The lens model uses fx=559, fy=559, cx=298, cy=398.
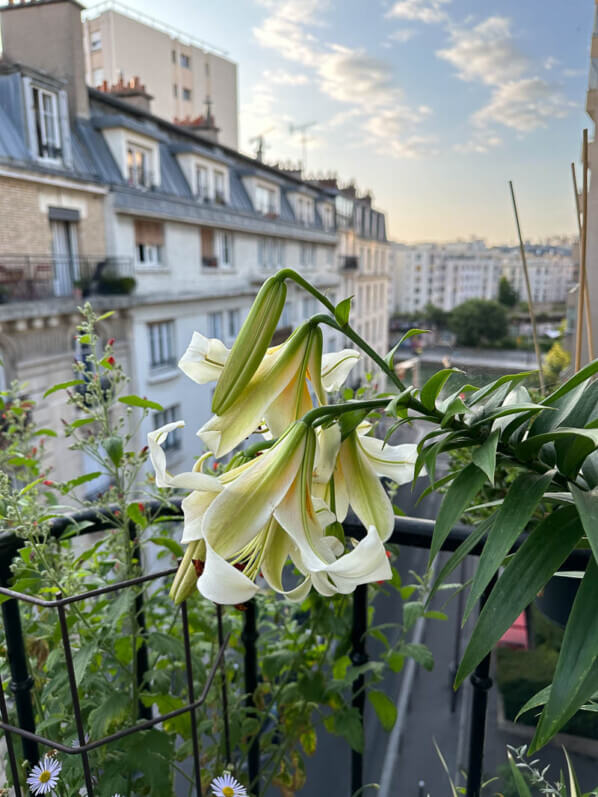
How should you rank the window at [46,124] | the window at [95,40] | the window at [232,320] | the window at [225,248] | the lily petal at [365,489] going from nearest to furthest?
the lily petal at [365,489] < the window at [46,124] < the window at [225,248] < the window at [232,320] < the window at [95,40]

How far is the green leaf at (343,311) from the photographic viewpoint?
37 centimetres

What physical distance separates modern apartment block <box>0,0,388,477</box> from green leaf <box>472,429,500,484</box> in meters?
4.72

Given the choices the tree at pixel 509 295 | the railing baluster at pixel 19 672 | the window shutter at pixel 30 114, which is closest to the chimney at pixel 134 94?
the window shutter at pixel 30 114

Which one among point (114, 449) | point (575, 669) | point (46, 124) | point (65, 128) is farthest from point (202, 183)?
point (575, 669)

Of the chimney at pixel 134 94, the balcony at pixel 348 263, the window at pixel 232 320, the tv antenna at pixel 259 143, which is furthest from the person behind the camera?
the balcony at pixel 348 263

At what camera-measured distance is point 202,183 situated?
26.6 ft

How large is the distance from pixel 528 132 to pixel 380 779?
3.80 metres

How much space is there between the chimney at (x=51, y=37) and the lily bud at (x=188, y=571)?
696 centimetres

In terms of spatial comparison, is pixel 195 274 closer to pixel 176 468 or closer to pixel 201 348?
pixel 176 468

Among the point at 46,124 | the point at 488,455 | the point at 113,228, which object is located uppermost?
the point at 46,124

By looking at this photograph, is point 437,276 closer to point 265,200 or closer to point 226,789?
point 265,200

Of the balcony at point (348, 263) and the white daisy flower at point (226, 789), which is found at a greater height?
the balcony at point (348, 263)

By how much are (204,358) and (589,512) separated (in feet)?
0.93

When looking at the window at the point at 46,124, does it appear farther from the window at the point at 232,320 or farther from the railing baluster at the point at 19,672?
the railing baluster at the point at 19,672
